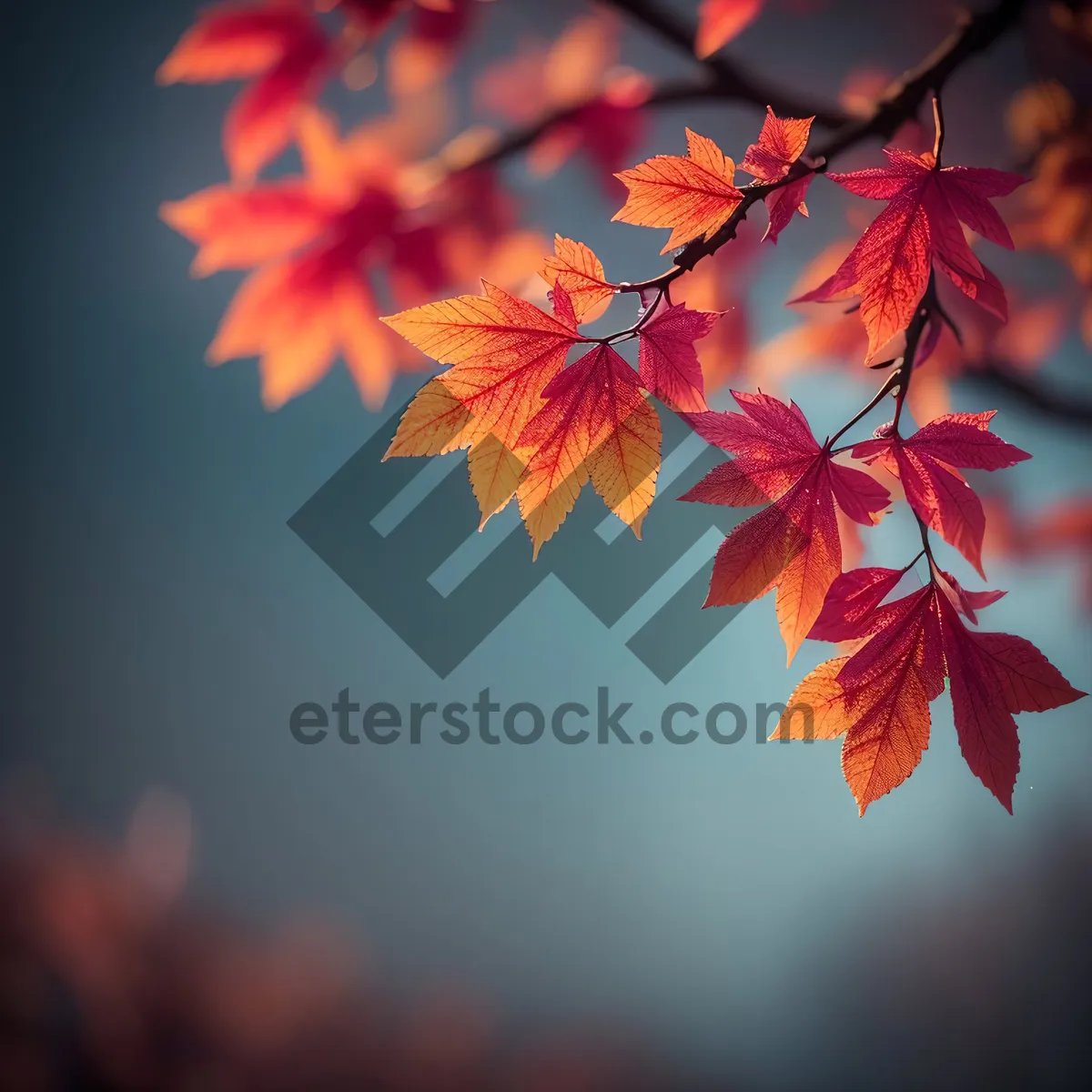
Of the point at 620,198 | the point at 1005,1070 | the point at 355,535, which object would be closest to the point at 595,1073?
the point at 1005,1070

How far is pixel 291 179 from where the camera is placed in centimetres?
61

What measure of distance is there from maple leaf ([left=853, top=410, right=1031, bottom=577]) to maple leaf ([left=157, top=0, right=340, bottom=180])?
2.01ft

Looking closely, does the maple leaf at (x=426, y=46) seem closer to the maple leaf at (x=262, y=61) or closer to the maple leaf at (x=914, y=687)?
the maple leaf at (x=262, y=61)

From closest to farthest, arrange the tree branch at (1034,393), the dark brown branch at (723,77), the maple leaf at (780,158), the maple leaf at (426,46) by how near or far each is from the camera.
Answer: the maple leaf at (780,158)
the dark brown branch at (723,77)
the tree branch at (1034,393)
the maple leaf at (426,46)

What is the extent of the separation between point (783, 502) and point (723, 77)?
0.34m

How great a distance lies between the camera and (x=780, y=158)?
204mm

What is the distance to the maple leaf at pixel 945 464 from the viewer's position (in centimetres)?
23

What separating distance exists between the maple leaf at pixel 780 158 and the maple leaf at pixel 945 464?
8 cm

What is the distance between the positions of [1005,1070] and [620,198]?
1337mm

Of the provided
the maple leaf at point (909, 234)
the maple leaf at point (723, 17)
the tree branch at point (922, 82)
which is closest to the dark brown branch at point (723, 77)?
the maple leaf at point (723, 17)

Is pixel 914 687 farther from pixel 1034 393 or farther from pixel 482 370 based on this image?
pixel 1034 393

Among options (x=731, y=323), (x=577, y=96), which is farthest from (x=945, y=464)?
(x=577, y=96)

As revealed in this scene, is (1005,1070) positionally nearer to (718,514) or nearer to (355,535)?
(718,514)

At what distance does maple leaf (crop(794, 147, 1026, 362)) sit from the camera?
216mm
